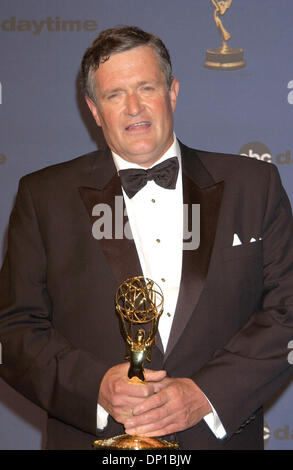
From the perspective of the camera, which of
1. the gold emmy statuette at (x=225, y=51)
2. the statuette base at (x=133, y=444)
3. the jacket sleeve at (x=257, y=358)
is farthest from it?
the gold emmy statuette at (x=225, y=51)

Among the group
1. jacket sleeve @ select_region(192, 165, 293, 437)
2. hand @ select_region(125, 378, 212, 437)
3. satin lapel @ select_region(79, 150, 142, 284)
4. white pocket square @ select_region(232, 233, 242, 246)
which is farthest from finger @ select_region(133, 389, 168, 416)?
white pocket square @ select_region(232, 233, 242, 246)

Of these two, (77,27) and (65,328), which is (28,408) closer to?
(65,328)

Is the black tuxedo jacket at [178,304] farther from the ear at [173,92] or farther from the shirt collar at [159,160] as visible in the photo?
the ear at [173,92]

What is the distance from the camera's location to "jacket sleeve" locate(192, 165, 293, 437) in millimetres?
2182

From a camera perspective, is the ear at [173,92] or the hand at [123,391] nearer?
the hand at [123,391]

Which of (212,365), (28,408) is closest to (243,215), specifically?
(212,365)

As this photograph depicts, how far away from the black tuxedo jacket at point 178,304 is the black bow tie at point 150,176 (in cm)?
3

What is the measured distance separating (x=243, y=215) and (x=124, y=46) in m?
0.61

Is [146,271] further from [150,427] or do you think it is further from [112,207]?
[150,427]

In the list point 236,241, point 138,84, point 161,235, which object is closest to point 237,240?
point 236,241

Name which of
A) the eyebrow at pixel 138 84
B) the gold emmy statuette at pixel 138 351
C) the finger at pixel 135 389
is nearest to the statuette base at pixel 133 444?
the gold emmy statuette at pixel 138 351

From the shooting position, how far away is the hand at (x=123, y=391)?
2.06 metres

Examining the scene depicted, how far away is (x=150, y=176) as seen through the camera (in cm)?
244

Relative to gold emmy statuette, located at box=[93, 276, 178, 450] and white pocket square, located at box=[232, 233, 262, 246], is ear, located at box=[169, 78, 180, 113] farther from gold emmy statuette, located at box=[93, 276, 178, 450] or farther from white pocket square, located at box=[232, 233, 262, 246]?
gold emmy statuette, located at box=[93, 276, 178, 450]
